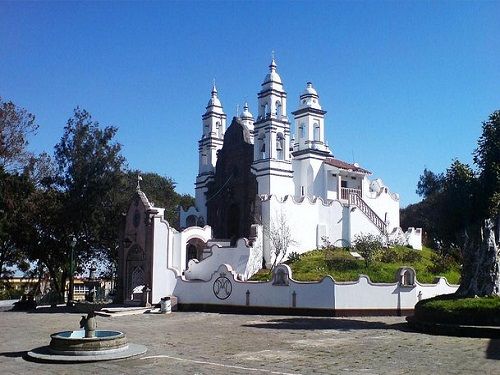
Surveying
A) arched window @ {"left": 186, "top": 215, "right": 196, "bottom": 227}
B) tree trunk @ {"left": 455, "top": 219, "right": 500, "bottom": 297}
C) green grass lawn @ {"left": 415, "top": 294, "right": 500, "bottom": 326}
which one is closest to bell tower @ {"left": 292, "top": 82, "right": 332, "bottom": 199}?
arched window @ {"left": 186, "top": 215, "right": 196, "bottom": 227}

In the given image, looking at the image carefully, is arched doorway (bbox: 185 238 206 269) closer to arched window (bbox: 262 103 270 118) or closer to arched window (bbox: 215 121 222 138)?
arched window (bbox: 262 103 270 118)

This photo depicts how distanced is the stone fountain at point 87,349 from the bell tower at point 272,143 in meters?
27.6

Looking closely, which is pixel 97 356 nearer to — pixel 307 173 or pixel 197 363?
pixel 197 363

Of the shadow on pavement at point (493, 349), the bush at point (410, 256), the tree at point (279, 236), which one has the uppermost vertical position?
the tree at point (279, 236)

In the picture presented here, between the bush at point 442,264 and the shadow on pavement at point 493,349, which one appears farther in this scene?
the bush at point 442,264

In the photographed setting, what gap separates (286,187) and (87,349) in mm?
29975

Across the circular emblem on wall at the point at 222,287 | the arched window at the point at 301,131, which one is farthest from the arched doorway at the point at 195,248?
the arched window at the point at 301,131

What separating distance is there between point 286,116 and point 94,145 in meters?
14.4

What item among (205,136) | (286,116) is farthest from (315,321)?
(205,136)

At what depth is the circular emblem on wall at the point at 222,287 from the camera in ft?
99.9

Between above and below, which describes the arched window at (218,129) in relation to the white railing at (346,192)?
above

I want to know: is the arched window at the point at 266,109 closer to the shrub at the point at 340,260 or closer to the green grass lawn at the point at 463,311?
the shrub at the point at 340,260

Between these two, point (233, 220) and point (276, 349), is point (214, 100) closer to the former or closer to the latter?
point (233, 220)

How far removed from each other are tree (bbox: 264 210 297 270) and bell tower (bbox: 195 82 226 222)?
12352 mm
